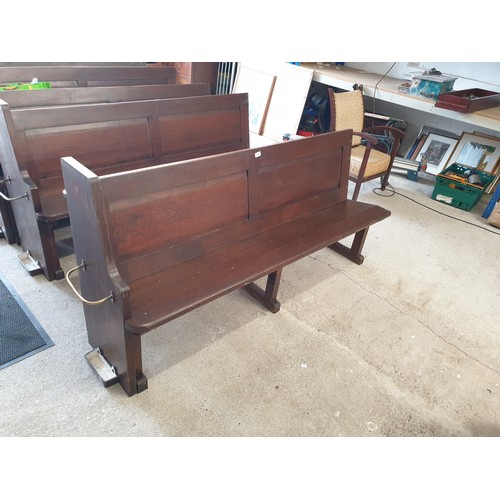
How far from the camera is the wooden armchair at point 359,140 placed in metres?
3.04

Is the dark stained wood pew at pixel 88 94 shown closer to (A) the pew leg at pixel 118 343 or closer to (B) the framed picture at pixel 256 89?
(A) the pew leg at pixel 118 343

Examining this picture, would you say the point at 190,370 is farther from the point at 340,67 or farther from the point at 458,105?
the point at 340,67

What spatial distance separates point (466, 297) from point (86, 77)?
3205 mm

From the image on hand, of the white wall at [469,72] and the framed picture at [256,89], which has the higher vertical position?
the white wall at [469,72]

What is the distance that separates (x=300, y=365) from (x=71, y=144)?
5.42 ft

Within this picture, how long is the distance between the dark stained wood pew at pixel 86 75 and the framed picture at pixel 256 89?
1295 mm

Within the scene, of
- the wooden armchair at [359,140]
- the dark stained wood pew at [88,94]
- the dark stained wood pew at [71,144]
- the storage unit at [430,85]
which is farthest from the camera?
the storage unit at [430,85]

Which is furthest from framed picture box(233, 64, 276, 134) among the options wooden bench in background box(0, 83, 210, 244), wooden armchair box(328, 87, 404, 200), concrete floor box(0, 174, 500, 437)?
concrete floor box(0, 174, 500, 437)

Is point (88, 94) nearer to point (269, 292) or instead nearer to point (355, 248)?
point (269, 292)

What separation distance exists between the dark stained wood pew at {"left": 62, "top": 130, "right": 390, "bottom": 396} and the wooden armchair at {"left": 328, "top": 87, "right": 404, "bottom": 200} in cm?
93

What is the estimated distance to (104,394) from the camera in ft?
5.12

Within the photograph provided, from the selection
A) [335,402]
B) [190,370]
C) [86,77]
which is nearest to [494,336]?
[335,402]

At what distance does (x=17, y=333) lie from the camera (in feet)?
5.82

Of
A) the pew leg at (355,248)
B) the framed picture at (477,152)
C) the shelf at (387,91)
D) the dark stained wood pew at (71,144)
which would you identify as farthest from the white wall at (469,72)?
the dark stained wood pew at (71,144)
